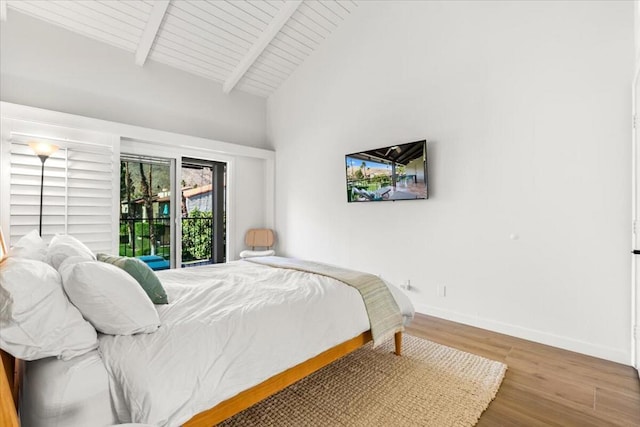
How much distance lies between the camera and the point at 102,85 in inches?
146

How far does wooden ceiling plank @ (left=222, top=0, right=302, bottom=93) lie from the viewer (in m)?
3.78

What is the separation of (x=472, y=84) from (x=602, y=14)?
3.33ft

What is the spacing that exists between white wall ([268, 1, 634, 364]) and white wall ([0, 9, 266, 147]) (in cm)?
177

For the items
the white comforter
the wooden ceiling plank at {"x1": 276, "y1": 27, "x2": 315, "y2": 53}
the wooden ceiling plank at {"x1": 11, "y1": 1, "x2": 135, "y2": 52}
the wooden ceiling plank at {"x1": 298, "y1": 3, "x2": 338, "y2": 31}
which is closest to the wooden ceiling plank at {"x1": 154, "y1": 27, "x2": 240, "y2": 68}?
the wooden ceiling plank at {"x1": 11, "y1": 1, "x2": 135, "y2": 52}

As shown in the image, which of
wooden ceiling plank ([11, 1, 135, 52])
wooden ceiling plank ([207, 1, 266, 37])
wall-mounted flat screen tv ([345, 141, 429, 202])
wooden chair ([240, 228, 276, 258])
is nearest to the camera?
wooden ceiling plank ([11, 1, 135, 52])

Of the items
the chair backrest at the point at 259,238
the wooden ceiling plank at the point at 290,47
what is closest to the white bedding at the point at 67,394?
the chair backrest at the point at 259,238

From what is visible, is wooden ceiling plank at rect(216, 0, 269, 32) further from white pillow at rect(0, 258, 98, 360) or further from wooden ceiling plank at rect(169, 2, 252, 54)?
white pillow at rect(0, 258, 98, 360)

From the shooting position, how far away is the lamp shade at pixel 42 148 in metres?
2.92

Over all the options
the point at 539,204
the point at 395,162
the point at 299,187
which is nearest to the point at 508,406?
the point at 539,204

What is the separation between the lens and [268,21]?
3947mm

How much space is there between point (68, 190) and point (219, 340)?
118 inches

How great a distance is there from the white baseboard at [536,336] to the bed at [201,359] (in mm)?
1588

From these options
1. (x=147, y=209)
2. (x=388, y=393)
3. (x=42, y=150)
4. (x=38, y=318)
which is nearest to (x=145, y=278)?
(x=38, y=318)

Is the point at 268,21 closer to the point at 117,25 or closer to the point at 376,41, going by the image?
the point at 376,41
